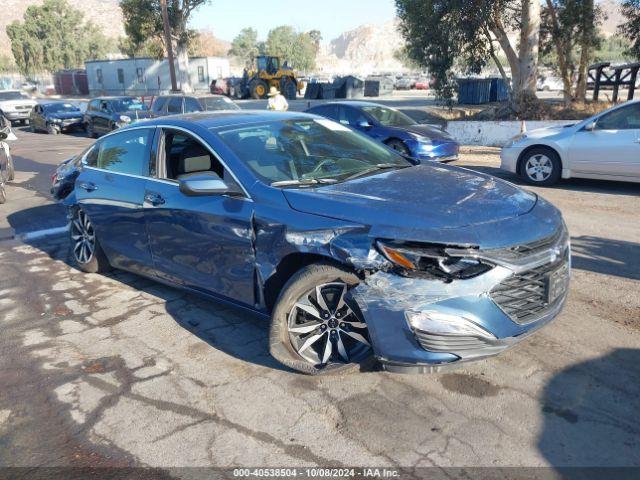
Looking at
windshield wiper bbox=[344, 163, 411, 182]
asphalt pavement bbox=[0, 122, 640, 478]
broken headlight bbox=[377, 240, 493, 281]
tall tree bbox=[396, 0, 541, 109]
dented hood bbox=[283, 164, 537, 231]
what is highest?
tall tree bbox=[396, 0, 541, 109]

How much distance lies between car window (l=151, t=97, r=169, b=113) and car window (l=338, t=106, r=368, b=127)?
778 cm

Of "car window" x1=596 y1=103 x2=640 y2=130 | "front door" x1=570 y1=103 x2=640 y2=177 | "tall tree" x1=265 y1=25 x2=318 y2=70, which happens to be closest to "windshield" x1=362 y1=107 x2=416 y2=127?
"front door" x1=570 y1=103 x2=640 y2=177

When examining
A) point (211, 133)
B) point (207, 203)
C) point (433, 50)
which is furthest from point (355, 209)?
point (433, 50)

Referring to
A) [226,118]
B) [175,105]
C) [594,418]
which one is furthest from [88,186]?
[175,105]

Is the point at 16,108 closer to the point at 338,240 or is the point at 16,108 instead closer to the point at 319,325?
the point at 319,325

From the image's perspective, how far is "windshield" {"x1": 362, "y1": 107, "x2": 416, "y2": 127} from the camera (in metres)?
12.3

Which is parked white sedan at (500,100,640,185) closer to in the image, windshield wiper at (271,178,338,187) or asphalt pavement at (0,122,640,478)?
asphalt pavement at (0,122,640,478)

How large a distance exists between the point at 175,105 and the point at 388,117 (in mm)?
8102

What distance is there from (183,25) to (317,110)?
29546 mm

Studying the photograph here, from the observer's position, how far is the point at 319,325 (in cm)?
365

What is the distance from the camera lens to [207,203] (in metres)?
4.21

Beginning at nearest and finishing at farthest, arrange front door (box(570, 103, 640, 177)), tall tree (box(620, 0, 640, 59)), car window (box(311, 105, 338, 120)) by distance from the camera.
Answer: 1. front door (box(570, 103, 640, 177))
2. car window (box(311, 105, 338, 120))
3. tall tree (box(620, 0, 640, 59))

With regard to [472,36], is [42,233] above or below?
below

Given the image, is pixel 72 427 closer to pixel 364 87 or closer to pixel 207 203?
pixel 207 203
